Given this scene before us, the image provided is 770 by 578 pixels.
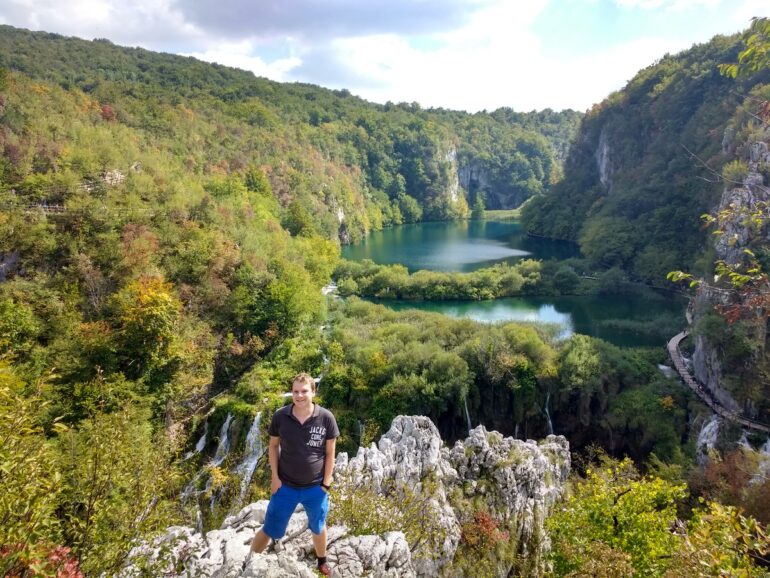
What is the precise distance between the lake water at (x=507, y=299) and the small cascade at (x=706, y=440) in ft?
35.6

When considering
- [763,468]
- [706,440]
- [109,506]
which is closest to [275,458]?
[109,506]

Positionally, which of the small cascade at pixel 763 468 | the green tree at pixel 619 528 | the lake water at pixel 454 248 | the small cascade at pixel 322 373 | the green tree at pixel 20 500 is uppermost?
the green tree at pixel 20 500

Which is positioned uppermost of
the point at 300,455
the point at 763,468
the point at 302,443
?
the point at 302,443

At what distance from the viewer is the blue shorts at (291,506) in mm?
5645

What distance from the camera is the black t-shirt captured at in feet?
18.0

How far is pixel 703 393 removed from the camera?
23547 millimetres

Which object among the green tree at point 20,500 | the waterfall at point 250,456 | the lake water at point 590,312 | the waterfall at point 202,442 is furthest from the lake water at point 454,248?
the green tree at point 20,500

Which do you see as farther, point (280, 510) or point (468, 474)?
point (468, 474)

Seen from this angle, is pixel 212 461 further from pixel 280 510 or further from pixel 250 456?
pixel 280 510

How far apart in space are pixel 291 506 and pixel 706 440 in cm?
2082

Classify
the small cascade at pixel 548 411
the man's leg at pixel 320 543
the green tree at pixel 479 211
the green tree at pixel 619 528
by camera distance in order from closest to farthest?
the man's leg at pixel 320 543 → the green tree at pixel 619 528 → the small cascade at pixel 548 411 → the green tree at pixel 479 211

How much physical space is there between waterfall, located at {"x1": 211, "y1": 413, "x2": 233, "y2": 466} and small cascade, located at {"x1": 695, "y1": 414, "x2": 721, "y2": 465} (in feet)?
65.0

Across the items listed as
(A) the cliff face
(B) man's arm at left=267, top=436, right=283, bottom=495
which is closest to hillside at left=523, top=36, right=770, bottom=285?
(A) the cliff face

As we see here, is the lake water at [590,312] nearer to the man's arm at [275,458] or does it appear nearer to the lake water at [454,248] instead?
the lake water at [454,248]
